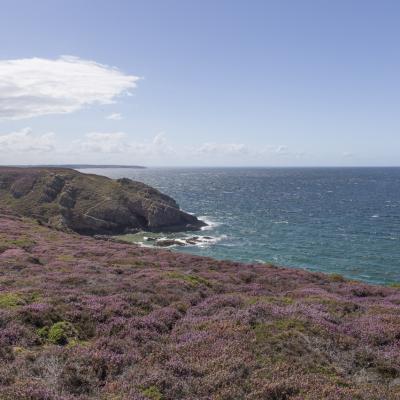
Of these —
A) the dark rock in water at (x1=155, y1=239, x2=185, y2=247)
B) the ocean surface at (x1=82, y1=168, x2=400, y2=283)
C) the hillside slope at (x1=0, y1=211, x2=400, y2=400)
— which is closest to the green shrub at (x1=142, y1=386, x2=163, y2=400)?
the hillside slope at (x1=0, y1=211, x2=400, y2=400)

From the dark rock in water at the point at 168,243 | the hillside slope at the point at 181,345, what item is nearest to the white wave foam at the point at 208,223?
the dark rock in water at the point at 168,243

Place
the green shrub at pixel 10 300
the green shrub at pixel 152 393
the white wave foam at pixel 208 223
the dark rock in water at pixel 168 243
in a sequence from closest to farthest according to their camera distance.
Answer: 1. the green shrub at pixel 152 393
2. the green shrub at pixel 10 300
3. the dark rock in water at pixel 168 243
4. the white wave foam at pixel 208 223

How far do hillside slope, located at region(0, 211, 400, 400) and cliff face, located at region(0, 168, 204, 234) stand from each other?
233ft

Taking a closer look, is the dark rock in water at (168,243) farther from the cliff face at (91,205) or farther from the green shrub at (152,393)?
the green shrub at (152,393)

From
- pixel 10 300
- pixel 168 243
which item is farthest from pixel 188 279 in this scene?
pixel 168 243

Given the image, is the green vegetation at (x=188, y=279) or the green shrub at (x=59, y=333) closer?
the green shrub at (x=59, y=333)

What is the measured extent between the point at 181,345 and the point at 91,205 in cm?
9074

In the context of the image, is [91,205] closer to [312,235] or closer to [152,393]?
[312,235]

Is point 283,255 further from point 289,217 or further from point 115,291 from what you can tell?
point 115,291

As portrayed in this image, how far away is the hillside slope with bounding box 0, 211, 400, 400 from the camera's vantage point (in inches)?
369

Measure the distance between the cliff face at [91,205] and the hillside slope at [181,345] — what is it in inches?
2790

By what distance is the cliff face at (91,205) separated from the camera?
9131 cm

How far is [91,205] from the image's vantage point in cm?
9844

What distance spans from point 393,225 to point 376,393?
297 ft
